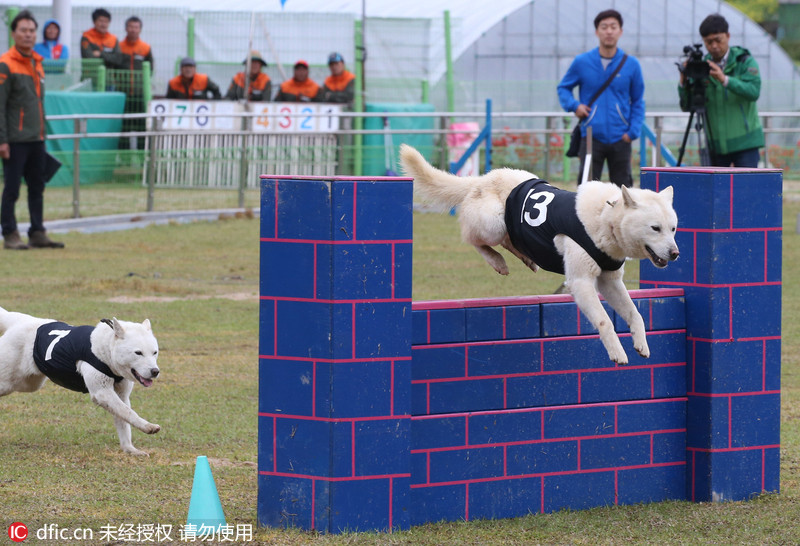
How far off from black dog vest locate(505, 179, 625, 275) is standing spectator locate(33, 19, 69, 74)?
53.4 feet

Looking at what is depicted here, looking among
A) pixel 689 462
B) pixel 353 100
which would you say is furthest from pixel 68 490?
pixel 353 100

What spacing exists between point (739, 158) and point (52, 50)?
13.6 meters

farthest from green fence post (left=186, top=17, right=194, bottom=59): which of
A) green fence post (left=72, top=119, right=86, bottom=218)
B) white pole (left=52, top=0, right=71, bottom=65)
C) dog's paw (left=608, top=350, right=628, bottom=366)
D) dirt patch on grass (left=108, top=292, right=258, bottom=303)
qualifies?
dog's paw (left=608, top=350, right=628, bottom=366)

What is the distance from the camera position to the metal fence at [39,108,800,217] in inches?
656

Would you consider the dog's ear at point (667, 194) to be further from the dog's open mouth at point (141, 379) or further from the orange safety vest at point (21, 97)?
the orange safety vest at point (21, 97)

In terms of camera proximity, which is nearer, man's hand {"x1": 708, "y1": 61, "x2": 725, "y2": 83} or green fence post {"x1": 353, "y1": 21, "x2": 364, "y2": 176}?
man's hand {"x1": 708, "y1": 61, "x2": 725, "y2": 83}

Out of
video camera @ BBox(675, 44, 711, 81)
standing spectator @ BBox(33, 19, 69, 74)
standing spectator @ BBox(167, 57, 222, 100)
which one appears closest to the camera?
video camera @ BBox(675, 44, 711, 81)

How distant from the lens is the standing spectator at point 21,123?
39.5 feet

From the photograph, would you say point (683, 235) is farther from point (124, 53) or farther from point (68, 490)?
point (124, 53)

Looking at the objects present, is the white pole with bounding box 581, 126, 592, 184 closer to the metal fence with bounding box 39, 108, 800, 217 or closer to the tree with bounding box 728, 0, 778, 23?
the metal fence with bounding box 39, 108, 800, 217

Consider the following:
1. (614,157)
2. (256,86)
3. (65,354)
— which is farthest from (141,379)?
(256,86)

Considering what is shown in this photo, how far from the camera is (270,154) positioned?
1781cm

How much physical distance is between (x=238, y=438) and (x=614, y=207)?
2.36 metres

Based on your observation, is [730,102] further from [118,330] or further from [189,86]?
[189,86]
